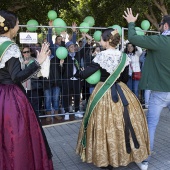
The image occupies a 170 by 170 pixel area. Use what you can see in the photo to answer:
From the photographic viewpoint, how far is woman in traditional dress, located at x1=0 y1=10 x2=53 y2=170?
2576 mm

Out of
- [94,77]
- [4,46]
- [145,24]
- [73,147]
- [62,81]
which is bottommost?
[73,147]

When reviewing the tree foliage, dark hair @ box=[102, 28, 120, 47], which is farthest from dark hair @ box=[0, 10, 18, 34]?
the tree foliage

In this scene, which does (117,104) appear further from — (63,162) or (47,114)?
(47,114)

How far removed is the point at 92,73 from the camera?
3340 millimetres

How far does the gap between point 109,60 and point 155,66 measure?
2.00 feet

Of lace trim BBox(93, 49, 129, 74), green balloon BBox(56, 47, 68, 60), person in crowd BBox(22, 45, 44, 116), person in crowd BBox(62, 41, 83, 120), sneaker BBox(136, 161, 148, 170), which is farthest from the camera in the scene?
person in crowd BBox(62, 41, 83, 120)

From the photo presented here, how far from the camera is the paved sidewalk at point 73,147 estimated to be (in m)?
3.74

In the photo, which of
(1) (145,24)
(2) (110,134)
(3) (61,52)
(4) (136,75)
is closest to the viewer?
(2) (110,134)

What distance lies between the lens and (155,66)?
339 cm

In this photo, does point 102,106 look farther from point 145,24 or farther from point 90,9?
point 90,9

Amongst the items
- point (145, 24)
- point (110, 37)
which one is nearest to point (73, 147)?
point (110, 37)

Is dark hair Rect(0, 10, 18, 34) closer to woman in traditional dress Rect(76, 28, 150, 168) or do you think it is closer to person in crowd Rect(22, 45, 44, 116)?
woman in traditional dress Rect(76, 28, 150, 168)

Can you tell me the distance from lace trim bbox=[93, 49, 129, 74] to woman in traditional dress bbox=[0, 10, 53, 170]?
2.70 feet

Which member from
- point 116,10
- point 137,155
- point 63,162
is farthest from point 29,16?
point 137,155
